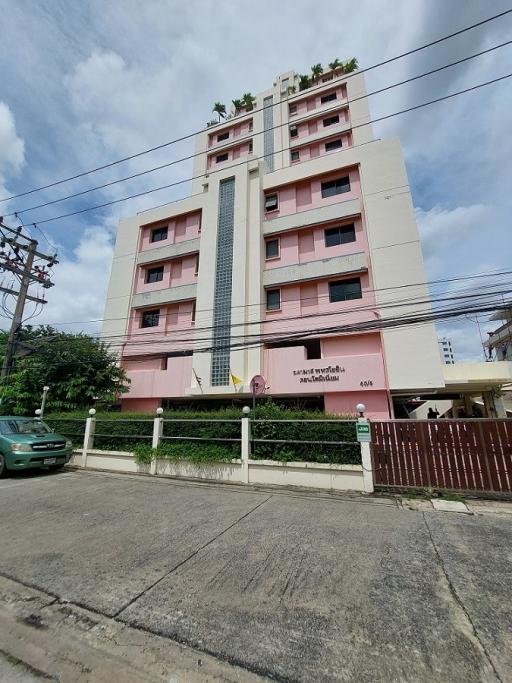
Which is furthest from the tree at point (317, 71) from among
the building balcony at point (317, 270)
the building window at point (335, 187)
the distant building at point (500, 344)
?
the distant building at point (500, 344)

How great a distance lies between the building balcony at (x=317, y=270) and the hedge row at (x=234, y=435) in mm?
8072

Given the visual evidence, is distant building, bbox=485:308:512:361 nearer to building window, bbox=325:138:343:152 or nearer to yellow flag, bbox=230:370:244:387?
building window, bbox=325:138:343:152

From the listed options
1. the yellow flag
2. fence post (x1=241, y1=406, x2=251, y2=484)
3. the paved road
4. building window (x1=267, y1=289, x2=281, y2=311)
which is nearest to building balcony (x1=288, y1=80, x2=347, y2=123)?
building window (x1=267, y1=289, x2=281, y2=311)

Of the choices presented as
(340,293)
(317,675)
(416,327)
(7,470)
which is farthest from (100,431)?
(416,327)

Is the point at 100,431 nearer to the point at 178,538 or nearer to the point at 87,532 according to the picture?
the point at 87,532

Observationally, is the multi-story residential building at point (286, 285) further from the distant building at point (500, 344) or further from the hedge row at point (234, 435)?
the distant building at point (500, 344)

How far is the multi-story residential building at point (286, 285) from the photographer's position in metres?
12.3

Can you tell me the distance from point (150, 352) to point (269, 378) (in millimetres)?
6841

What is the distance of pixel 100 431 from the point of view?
9656 millimetres

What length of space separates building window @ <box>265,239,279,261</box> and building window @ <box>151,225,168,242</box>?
6.78m

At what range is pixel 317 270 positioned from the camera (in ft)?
46.4

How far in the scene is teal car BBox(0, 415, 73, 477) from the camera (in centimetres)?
775

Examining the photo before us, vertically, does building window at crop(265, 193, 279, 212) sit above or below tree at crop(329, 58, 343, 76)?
below

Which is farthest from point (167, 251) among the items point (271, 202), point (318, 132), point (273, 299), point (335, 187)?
point (318, 132)
